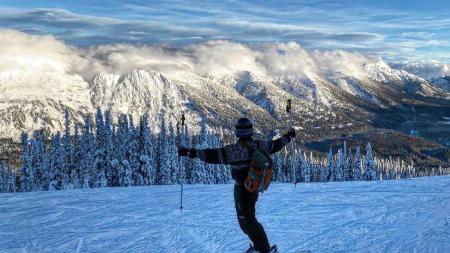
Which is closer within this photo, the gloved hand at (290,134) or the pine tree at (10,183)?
the gloved hand at (290,134)

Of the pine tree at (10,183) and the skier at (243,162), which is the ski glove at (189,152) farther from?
the pine tree at (10,183)

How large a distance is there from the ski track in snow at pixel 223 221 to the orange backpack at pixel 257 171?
2810mm

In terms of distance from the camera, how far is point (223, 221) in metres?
15.7

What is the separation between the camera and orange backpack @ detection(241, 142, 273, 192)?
376 inches

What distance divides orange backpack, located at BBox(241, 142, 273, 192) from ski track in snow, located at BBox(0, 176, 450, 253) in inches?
111

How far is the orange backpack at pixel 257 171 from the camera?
376 inches

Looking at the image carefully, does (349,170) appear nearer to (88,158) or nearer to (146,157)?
(146,157)

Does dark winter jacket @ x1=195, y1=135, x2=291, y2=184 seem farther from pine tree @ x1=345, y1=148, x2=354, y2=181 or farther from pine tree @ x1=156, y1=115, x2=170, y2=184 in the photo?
pine tree @ x1=345, y1=148, x2=354, y2=181

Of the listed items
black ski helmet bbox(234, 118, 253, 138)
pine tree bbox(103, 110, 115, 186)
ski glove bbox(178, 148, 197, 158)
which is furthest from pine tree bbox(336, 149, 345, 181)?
black ski helmet bbox(234, 118, 253, 138)

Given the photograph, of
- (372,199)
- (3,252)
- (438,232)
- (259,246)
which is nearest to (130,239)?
(3,252)

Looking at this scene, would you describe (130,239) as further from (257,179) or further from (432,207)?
(432,207)

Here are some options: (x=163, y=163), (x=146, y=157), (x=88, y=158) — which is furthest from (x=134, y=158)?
(x=88, y=158)

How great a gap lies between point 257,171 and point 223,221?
6.59m

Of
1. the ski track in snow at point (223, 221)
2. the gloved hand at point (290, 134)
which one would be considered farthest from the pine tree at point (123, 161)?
the gloved hand at point (290, 134)
